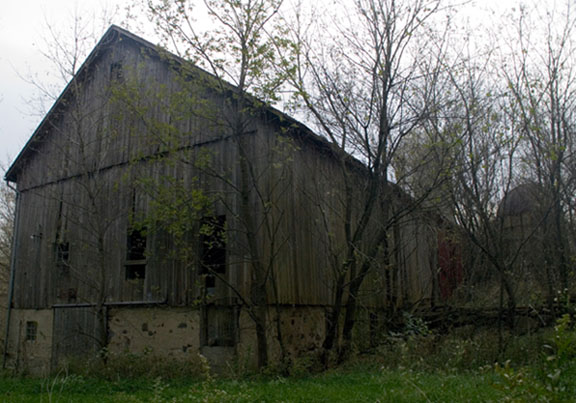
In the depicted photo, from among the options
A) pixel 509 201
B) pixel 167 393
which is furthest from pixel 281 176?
pixel 509 201

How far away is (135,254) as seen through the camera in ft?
46.1

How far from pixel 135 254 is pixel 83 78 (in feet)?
19.3

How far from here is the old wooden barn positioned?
11.5m

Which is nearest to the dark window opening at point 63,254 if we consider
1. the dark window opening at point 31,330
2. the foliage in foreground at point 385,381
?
the dark window opening at point 31,330

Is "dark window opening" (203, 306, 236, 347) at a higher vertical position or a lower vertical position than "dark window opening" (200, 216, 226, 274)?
lower

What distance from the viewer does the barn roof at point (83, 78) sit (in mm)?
11716

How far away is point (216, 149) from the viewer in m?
12.7

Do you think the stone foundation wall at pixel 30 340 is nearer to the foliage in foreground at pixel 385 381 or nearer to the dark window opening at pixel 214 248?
the foliage in foreground at pixel 385 381

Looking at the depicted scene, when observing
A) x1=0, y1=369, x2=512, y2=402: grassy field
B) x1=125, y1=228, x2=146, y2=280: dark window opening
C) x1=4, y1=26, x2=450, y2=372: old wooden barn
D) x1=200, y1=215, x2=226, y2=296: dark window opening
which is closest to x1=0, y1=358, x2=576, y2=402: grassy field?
x1=0, y1=369, x2=512, y2=402: grassy field

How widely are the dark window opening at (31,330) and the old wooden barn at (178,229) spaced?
0.05 meters

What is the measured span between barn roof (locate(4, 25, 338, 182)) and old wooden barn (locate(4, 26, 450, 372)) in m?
0.07

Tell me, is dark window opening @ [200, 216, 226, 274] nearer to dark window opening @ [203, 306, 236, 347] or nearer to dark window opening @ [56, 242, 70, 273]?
dark window opening @ [203, 306, 236, 347]

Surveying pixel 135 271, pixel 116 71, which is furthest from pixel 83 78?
pixel 135 271

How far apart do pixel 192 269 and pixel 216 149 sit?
2.95 m
